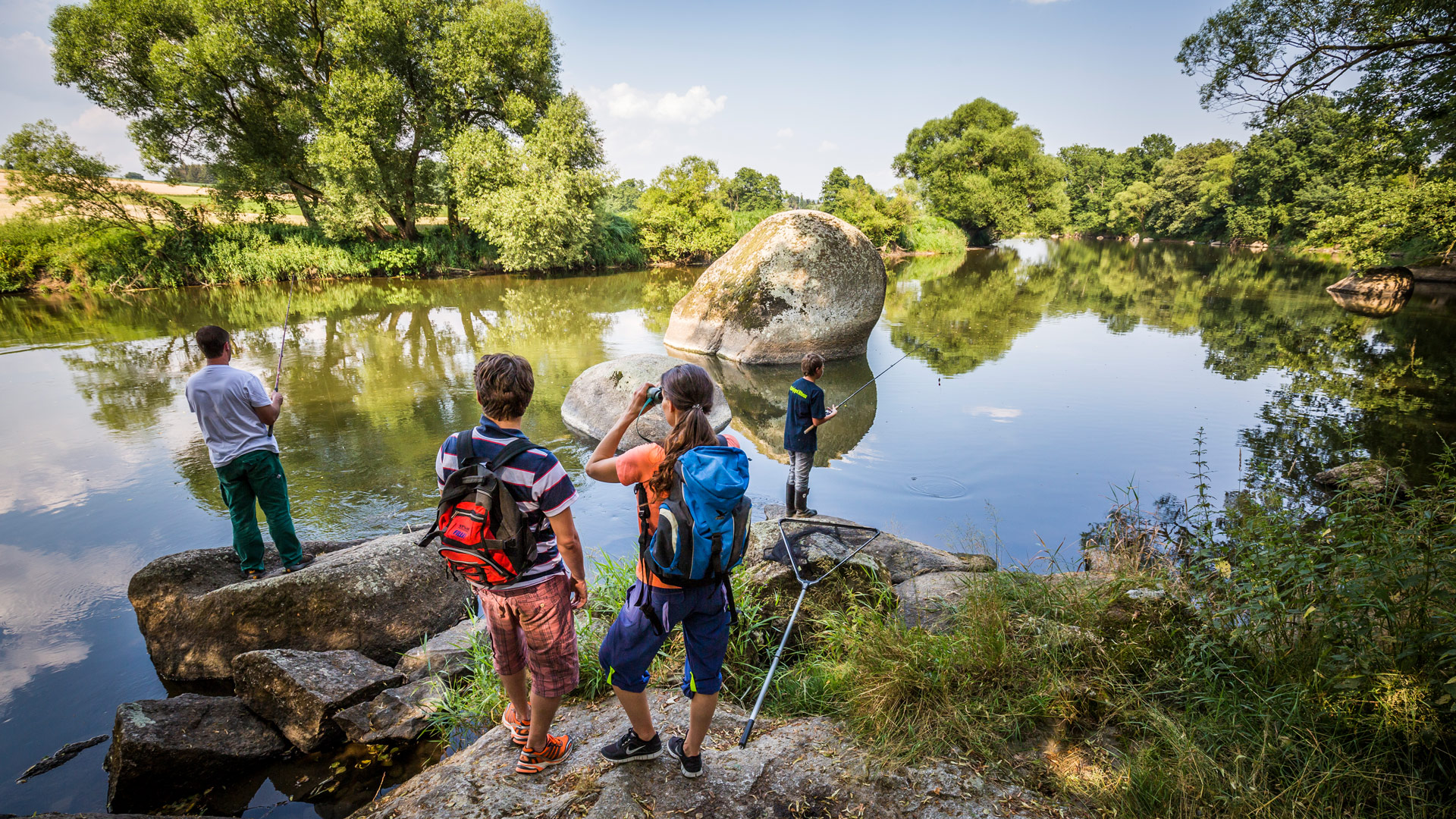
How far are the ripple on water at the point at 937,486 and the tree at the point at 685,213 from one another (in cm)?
2922

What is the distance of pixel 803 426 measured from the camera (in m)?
6.32

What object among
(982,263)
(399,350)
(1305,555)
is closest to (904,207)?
(982,263)

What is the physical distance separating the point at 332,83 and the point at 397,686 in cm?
2956

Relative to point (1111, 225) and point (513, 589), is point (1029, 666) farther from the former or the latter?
point (1111, 225)

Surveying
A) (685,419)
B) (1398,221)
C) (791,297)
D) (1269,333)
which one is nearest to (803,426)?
(685,419)

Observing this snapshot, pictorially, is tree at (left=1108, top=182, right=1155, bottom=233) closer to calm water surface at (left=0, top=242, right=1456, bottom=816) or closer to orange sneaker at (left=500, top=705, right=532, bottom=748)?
calm water surface at (left=0, top=242, right=1456, bottom=816)

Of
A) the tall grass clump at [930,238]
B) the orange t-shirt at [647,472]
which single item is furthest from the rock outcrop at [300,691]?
the tall grass clump at [930,238]

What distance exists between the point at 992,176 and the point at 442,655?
63.7m

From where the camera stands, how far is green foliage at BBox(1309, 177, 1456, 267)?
21297 millimetres

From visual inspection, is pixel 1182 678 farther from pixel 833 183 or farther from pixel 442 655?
pixel 833 183

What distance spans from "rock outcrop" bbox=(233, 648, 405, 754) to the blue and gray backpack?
99.4 inches

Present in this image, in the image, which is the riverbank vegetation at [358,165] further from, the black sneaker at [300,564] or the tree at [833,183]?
the tree at [833,183]

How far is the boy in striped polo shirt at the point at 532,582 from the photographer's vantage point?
258 centimetres

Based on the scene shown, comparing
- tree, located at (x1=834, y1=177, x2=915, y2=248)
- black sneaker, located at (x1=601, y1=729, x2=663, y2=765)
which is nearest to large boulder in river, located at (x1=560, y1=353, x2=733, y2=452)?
black sneaker, located at (x1=601, y1=729, x2=663, y2=765)
